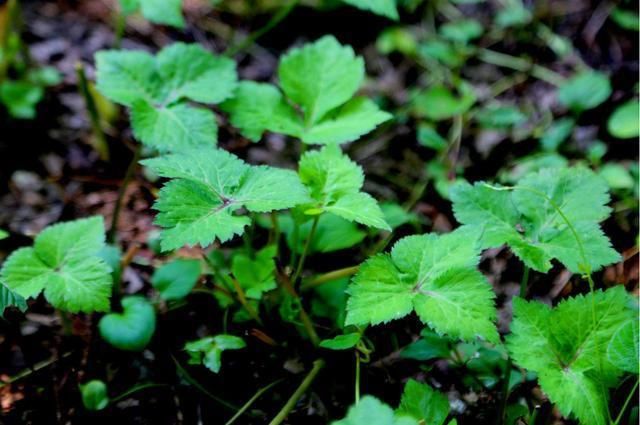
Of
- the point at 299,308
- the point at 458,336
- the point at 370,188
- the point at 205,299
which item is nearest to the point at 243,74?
the point at 370,188

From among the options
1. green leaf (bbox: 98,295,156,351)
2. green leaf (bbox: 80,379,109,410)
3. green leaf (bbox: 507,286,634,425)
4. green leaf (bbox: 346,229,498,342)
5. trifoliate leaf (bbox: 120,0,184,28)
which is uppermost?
trifoliate leaf (bbox: 120,0,184,28)

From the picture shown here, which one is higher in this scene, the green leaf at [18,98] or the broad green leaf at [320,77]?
the broad green leaf at [320,77]

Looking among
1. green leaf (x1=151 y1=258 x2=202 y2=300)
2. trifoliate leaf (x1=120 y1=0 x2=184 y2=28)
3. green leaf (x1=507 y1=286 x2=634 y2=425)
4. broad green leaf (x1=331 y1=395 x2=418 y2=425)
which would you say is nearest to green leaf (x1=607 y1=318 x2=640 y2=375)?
green leaf (x1=507 y1=286 x2=634 y2=425)

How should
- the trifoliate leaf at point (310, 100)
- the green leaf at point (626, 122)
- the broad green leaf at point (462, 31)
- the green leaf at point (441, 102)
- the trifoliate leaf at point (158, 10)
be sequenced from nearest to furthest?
the trifoliate leaf at point (310, 100) → the trifoliate leaf at point (158, 10) → the green leaf at point (626, 122) → the green leaf at point (441, 102) → the broad green leaf at point (462, 31)

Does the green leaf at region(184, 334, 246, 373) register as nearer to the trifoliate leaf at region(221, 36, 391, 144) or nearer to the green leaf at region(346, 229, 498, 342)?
the green leaf at region(346, 229, 498, 342)

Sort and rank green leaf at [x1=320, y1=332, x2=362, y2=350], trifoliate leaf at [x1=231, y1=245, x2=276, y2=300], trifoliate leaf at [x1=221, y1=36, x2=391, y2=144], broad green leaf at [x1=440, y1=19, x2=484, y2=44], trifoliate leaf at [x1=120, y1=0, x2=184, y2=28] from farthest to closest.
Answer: broad green leaf at [x1=440, y1=19, x2=484, y2=44], trifoliate leaf at [x1=120, y1=0, x2=184, y2=28], trifoliate leaf at [x1=221, y1=36, x2=391, y2=144], trifoliate leaf at [x1=231, y1=245, x2=276, y2=300], green leaf at [x1=320, y1=332, x2=362, y2=350]

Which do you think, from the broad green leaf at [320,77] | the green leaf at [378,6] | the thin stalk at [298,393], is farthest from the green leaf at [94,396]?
the green leaf at [378,6]

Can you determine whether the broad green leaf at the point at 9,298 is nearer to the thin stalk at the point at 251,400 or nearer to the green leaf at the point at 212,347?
the green leaf at the point at 212,347
